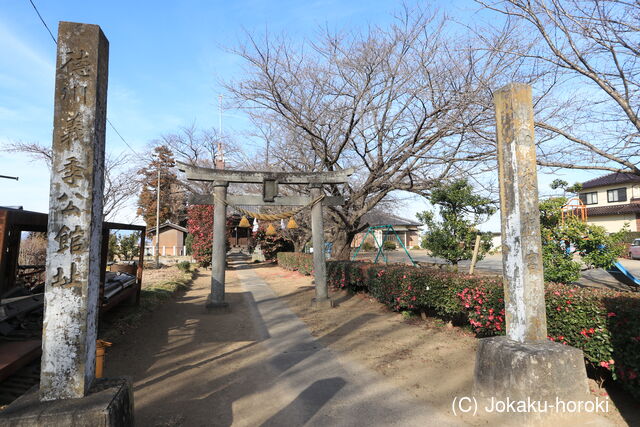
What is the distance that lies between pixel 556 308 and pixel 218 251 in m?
7.33

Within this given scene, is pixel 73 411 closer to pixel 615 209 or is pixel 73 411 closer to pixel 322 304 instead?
pixel 322 304

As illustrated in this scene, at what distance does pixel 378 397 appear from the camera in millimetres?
3982

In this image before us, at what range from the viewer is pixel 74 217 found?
9.64 ft

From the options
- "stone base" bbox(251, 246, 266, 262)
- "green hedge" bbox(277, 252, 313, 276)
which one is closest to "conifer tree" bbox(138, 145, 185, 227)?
"stone base" bbox(251, 246, 266, 262)

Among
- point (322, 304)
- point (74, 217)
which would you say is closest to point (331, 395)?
point (74, 217)

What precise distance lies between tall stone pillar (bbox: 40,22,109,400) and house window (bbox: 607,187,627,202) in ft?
118

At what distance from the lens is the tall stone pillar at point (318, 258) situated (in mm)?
9519

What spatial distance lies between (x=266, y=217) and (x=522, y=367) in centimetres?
780

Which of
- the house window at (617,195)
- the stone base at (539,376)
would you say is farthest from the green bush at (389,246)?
the stone base at (539,376)

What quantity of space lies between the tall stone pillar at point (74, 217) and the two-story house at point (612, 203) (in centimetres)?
3197

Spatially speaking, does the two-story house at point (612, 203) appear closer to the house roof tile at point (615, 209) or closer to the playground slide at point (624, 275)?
the house roof tile at point (615, 209)

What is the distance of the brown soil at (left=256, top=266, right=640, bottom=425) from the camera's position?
13.3 ft

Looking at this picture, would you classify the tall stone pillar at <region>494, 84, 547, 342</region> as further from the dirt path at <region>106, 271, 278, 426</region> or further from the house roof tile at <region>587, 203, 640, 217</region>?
the house roof tile at <region>587, 203, 640, 217</region>

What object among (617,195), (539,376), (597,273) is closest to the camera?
(539,376)
